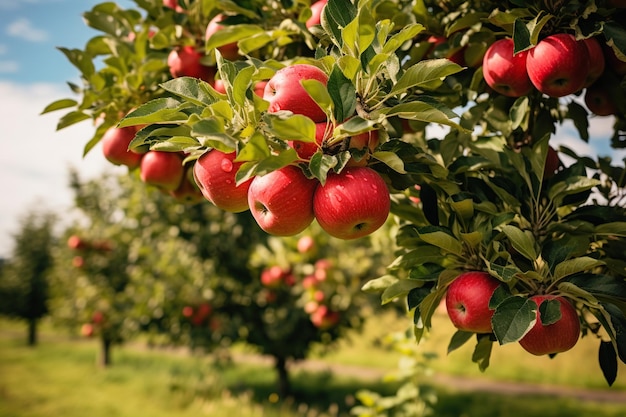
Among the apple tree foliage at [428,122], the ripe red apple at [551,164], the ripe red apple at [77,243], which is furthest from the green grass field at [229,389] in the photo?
the apple tree foliage at [428,122]

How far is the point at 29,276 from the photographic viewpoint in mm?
21750

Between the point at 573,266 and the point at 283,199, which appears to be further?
the point at 573,266

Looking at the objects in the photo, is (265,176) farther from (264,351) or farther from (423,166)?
(264,351)

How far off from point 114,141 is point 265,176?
888 millimetres

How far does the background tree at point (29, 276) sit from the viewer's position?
21.4 meters

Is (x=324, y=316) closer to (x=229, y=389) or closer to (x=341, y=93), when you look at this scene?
(x=341, y=93)

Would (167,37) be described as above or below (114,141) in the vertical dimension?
above

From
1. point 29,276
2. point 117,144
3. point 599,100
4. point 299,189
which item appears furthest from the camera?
point 29,276

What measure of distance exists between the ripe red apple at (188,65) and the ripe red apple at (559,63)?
1.07 m

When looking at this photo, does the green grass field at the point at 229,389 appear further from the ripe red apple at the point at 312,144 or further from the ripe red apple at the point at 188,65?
the ripe red apple at the point at 312,144

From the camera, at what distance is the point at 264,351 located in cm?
716

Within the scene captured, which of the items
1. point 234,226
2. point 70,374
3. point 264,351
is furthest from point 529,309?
point 70,374

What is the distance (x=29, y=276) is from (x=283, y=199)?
80.2 ft

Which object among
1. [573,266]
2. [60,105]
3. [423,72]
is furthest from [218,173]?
[60,105]
